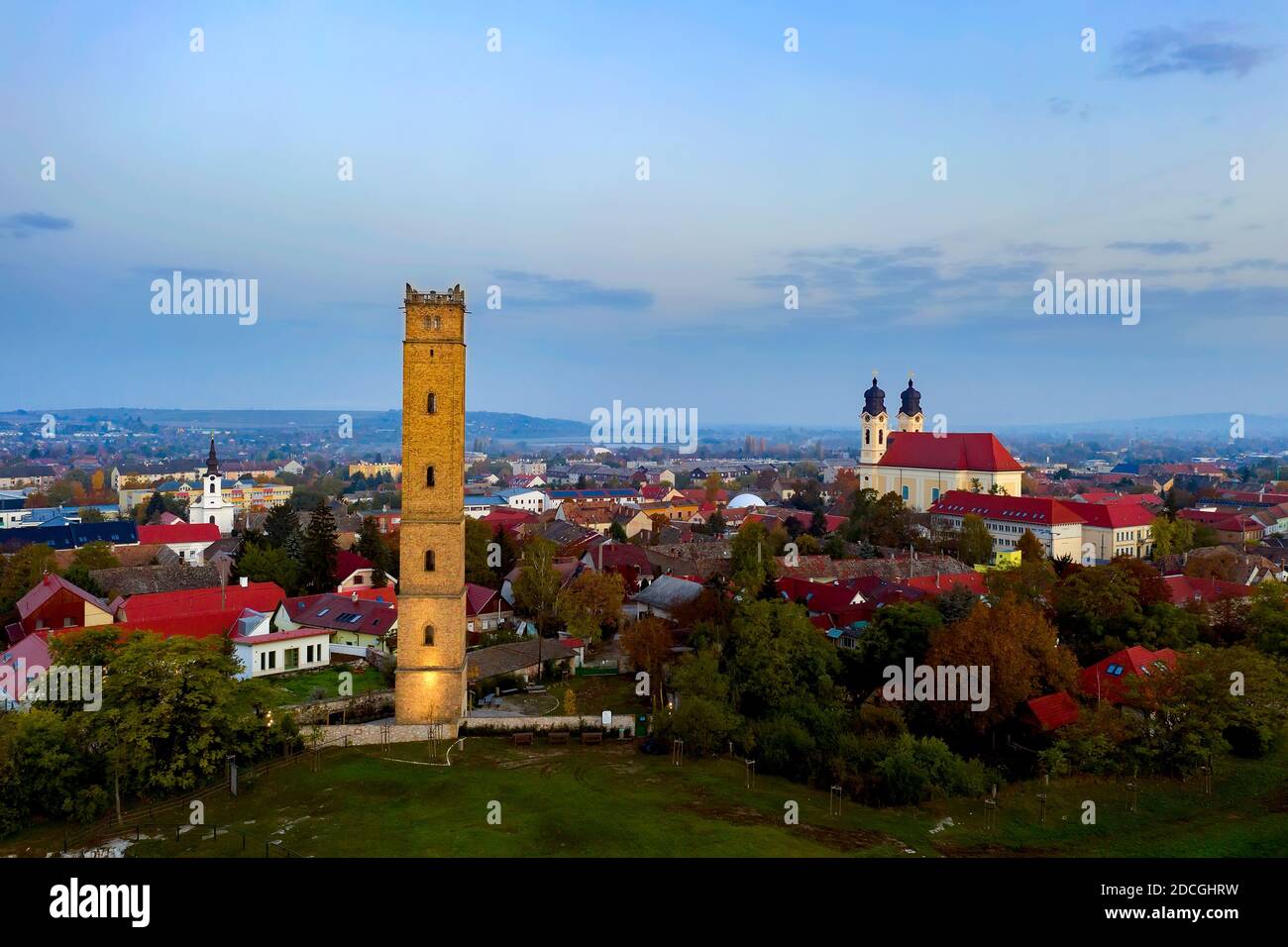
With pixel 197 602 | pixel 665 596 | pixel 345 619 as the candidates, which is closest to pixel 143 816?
pixel 345 619

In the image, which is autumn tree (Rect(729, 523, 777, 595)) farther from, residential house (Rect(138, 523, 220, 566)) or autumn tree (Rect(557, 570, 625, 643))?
residential house (Rect(138, 523, 220, 566))

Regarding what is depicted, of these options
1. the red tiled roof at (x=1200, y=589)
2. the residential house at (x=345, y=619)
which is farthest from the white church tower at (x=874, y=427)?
the residential house at (x=345, y=619)

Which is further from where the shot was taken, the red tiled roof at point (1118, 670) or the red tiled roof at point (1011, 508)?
the red tiled roof at point (1011, 508)

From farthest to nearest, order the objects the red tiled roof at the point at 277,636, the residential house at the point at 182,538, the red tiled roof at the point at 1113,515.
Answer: the red tiled roof at the point at 1113,515 → the residential house at the point at 182,538 → the red tiled roof at the point at 277,636

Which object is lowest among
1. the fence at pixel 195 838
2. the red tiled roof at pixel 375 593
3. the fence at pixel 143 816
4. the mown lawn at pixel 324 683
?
the mown lawn at pixel 324 683

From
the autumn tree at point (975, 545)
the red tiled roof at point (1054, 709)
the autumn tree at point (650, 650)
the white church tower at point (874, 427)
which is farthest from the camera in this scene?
the white church tower at point (874, 427)

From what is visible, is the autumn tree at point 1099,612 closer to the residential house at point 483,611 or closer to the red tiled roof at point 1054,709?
the red tiled roof at point 1054,709
